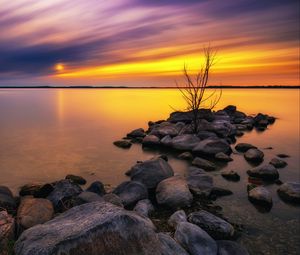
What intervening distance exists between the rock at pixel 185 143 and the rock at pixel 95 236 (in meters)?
12.7

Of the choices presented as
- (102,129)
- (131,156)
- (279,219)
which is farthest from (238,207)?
(102,129)

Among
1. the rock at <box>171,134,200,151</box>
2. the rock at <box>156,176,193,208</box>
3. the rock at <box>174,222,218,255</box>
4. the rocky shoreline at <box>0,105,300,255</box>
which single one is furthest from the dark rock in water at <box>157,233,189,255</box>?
the rock at <box>171,134,200,151</box>

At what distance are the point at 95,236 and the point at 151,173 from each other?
6.53 metres

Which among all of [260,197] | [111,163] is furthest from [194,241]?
[111,163]

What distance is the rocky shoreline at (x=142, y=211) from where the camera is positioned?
194 inches

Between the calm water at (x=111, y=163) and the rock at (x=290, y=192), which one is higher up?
the rock at (x=290, y=192)

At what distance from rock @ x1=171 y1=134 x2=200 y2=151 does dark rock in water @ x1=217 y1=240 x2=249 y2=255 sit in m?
10.9

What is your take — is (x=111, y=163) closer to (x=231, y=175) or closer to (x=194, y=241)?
(x=231, y=175)

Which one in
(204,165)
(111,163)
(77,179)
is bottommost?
(111,163)

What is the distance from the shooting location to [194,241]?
22.0 ft

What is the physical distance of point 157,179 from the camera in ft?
36.2

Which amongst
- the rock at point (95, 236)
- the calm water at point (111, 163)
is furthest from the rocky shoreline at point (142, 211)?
the calm water at point (111, 163)

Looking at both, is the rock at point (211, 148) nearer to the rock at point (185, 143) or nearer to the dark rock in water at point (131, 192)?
the rock at point (185, 143)

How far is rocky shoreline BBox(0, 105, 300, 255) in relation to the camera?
4926 millimetres
